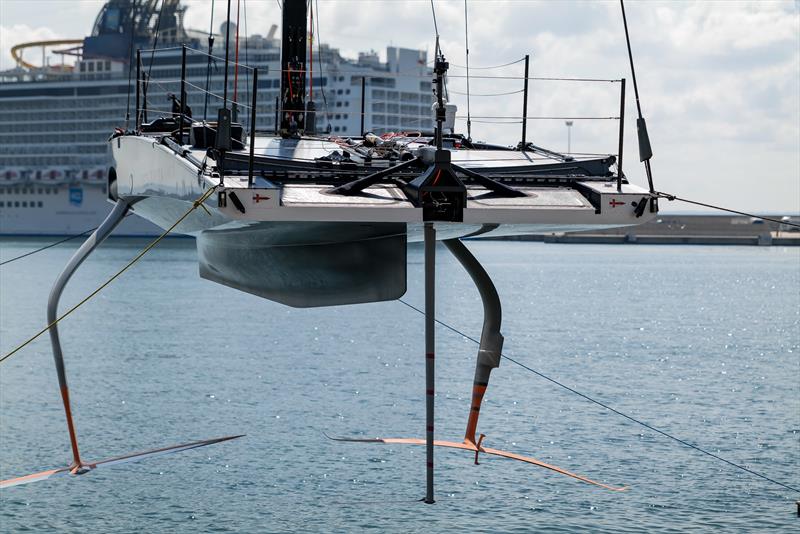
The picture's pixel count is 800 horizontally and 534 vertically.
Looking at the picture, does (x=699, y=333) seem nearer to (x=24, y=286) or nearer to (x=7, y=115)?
(x=24, y=286)

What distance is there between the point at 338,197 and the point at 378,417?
A: 1310cm

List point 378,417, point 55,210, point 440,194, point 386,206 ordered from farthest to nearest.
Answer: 1. point 55,210
2. point 378,417
3. point 440,194
4. point 386,206

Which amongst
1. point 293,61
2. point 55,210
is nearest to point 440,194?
point 293,61

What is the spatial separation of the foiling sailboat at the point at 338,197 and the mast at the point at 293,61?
2cm

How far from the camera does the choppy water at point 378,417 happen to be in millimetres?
15812

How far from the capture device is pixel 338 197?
33.0 feet

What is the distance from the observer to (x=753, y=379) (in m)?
29.6

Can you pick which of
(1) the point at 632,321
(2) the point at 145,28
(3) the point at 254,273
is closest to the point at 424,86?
(2) the point at 145,28

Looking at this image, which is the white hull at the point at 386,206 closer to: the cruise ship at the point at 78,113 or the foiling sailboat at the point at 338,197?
the foiling sailboat at the point at 338,197

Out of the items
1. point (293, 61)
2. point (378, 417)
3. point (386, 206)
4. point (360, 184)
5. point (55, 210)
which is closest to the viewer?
point (386, 206)

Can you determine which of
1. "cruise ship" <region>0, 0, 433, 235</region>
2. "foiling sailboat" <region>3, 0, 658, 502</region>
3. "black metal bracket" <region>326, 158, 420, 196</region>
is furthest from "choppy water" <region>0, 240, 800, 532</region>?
"cruise ship" <region>0, 0, 433, 235</region>

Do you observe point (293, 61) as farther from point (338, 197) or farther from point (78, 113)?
point (78, 113)

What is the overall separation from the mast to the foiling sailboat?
0.6 inches

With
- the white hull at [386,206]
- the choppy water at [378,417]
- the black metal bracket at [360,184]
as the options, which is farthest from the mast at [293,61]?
the choppy water at [378,417]
